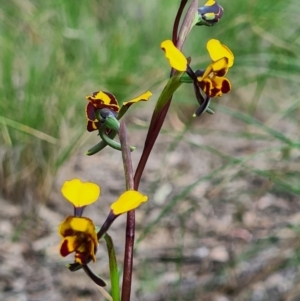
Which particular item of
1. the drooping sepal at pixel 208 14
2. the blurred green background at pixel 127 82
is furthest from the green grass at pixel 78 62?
the drooping sepal at pixel 208 14

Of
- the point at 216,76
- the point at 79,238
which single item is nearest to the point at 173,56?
the point at 216,76

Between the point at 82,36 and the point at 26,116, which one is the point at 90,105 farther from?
the point at 82,36

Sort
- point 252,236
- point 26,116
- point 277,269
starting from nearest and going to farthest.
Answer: point 277,269, point 252,236, point 26,116

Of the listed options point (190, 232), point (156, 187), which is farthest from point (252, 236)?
point (156, 187)

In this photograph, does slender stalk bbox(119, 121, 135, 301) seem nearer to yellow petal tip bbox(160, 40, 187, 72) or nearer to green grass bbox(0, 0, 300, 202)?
yellow petal tip bbox(160, 40, 187, 72)

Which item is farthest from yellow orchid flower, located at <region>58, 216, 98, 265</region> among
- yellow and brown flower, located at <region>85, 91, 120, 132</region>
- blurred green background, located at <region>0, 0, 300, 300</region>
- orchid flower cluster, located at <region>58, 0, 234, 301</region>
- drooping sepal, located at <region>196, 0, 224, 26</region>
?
blurred green background, located at <region>0, 0, 300, 300</region>
